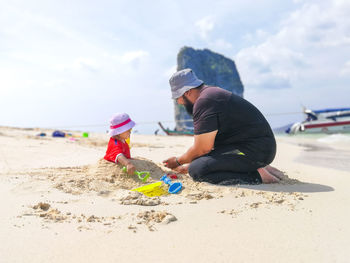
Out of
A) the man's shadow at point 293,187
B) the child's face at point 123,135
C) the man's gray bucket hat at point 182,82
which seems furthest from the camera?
the child's face at point 123,135

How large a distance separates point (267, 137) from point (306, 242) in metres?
1.53

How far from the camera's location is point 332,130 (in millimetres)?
19031

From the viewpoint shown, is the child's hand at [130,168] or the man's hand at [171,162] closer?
the child's hand at [130,168]

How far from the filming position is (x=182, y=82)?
2922 mm

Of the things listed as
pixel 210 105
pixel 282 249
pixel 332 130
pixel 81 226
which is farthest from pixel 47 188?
pixel 332 130

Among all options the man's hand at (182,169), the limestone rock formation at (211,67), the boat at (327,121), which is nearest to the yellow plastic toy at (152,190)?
the man's hand at (182,169)

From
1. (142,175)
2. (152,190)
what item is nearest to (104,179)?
(142,175)

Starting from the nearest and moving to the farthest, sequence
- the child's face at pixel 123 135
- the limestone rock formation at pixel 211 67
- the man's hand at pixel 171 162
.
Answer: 1. the man's hand at pixel 171 162
2. the child's face at pixel 123 135
3. the limestone rock formation at pixel 211 67

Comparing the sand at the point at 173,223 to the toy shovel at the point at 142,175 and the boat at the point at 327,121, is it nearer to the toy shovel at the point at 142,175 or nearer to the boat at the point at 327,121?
the toy shovel at the point at 142,175

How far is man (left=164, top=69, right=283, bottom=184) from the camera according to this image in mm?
2684

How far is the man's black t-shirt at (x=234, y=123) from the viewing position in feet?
8.73

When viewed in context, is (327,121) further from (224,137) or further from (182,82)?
(182,82)

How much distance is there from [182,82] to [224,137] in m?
0.73

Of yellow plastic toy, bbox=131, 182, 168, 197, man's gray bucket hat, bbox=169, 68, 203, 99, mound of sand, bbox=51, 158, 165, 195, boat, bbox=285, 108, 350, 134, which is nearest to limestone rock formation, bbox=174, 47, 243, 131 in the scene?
boat, bbox=285, 108, 350, 134
